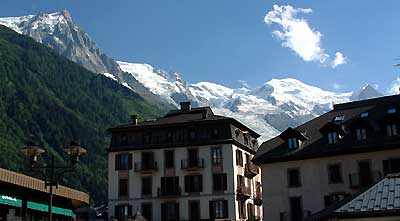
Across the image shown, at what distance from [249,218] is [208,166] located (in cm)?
799

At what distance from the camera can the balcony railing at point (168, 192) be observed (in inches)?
2756

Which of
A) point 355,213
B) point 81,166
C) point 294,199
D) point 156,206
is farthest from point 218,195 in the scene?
point 81,166

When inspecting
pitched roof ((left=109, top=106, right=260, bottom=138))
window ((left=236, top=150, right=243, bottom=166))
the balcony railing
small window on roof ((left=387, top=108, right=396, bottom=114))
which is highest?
pitched roof ((left=109, top=106, right=260, bottom=138))

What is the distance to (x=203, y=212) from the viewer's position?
68.7 meters

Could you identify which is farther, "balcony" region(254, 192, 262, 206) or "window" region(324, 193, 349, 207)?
"balcony" region(254, 192, 262, 206)

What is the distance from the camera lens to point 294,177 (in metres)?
52.9

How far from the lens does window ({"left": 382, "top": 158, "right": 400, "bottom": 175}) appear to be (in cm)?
4828

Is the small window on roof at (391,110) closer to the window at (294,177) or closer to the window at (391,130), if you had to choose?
the window at (391,130)

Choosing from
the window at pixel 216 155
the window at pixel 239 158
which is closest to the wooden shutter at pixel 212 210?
the window at pixel 216 155

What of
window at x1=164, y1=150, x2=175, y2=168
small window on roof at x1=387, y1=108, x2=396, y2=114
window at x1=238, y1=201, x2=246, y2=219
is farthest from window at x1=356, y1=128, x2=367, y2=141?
window at x1=164, y1=150, x2=175, y2=168

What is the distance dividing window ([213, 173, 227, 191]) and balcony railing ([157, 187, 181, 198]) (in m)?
4.36

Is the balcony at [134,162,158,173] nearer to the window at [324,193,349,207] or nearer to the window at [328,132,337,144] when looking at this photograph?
the window at [328,132,337,144]

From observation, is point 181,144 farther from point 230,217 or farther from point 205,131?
point 230,217

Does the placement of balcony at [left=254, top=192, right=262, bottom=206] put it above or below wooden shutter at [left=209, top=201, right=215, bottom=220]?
above
